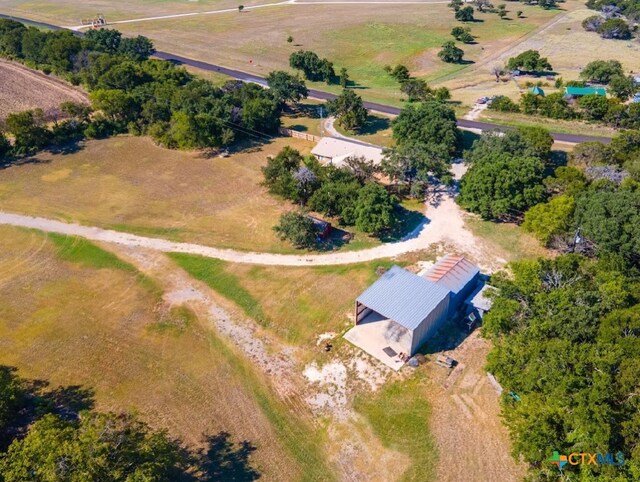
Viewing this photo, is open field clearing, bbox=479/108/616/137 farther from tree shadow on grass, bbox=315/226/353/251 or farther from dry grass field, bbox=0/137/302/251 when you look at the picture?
tree shadow on grass, bbox=315/226/353/251

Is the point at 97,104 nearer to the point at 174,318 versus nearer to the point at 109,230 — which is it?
the point at 109,230

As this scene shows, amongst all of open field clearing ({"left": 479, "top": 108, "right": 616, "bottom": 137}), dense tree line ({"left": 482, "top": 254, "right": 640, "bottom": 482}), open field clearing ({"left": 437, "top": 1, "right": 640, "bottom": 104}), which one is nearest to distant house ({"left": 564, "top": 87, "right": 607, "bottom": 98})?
open field clearing ({"left": 479, "top": 108, "right": 616, "bottom": 137})

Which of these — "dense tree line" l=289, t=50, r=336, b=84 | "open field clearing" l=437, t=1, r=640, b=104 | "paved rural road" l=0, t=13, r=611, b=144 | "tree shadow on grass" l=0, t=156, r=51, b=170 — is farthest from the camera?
"dense tree line" l=289, t=50, r=336, b=84

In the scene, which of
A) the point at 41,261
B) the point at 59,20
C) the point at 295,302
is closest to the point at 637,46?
the point at 295,302

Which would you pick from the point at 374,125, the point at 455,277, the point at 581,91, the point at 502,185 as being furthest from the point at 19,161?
the point at 581,91

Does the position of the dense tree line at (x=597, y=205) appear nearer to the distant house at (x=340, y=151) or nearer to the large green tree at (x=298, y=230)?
the distant house at (x=340, y=151)
